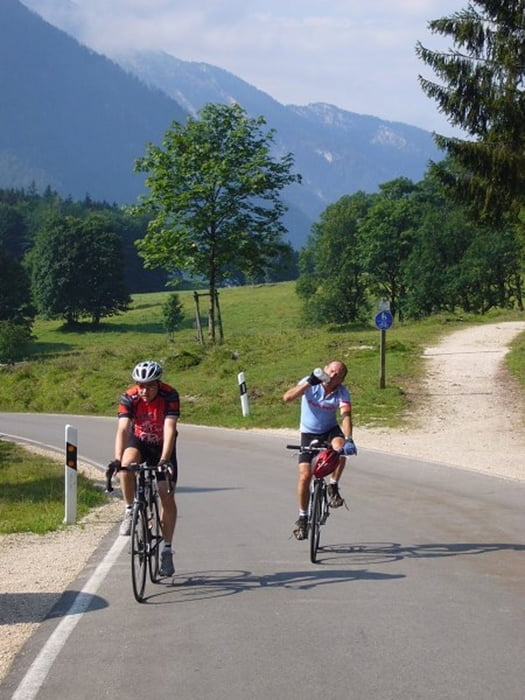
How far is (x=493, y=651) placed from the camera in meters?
5.94

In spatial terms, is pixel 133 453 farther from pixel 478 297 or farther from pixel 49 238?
pixel 49 238

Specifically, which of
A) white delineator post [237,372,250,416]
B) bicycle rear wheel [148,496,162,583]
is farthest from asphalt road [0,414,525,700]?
white delineator post [237,372,250,416]

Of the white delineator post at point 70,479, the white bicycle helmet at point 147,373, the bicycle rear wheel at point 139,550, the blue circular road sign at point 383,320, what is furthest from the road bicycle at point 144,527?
the blue circular road sign at point 383,320

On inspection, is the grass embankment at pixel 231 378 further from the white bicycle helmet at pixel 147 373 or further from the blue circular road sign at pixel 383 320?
the white bicycle helmet at pixel 147 373

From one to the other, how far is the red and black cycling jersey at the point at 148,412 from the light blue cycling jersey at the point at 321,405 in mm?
1886

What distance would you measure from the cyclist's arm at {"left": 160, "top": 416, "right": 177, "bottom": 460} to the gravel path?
1.43 m

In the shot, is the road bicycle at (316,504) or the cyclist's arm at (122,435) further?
the road bicycle at (316,504)

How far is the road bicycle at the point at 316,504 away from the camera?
28.8 ft

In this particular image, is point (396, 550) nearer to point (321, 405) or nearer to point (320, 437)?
point (320, 437)

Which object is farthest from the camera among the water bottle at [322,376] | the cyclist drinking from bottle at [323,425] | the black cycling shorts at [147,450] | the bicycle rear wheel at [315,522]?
the cyclist drinking from bottle at [323,425]

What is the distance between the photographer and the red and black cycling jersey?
7902mm

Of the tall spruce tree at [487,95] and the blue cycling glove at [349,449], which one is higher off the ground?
the tall spruce tree at [487,95]

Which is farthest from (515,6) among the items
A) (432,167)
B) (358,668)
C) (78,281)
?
(78,281)

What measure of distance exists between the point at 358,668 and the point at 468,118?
20.1m
